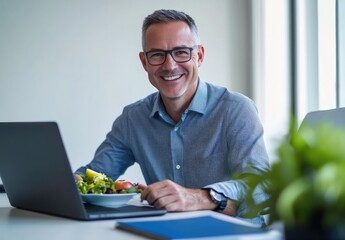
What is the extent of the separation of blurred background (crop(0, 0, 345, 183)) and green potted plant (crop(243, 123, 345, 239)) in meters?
3.10

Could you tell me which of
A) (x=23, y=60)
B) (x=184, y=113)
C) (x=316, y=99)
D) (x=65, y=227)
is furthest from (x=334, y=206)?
(x=23, y=60)

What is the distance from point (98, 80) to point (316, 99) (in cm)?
135

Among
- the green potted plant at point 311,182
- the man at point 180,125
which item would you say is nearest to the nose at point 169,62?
the man at point 180,125

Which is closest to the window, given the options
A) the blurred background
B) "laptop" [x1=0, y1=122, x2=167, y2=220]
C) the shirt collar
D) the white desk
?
the blurred background

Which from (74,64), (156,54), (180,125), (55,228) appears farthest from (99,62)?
(55,228)

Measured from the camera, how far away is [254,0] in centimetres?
411

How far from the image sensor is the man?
244 cm

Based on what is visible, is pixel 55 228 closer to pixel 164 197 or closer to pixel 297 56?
pixel 164 197

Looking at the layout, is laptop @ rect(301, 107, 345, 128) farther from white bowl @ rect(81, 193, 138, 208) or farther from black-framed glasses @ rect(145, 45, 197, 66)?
black-framed glasses @ rect(145, 45, 197, 66)

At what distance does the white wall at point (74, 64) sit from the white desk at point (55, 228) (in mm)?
2223

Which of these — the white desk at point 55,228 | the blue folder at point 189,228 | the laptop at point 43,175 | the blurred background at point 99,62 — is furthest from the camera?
the blurred background at point 99,62

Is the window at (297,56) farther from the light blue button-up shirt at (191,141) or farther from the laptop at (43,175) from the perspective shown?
the laptop at (43,175)

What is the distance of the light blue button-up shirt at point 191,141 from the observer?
2.40 meters

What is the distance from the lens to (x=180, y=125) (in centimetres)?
256
